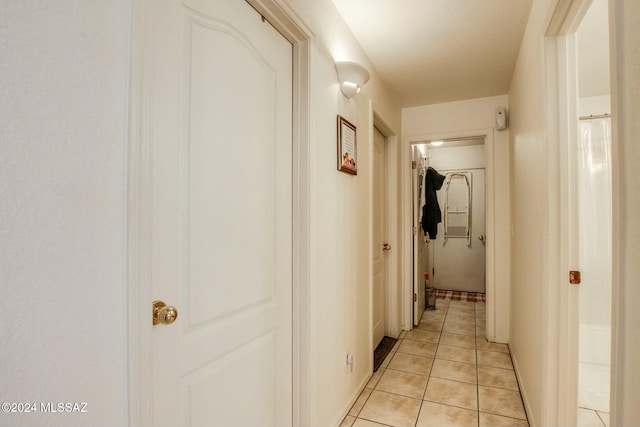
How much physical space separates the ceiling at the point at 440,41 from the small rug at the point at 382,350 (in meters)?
2.47

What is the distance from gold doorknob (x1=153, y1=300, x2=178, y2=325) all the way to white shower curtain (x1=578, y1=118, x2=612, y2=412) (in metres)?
3.33

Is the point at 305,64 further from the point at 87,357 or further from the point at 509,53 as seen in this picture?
the point at 509,53

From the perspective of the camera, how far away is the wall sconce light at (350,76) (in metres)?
1.88

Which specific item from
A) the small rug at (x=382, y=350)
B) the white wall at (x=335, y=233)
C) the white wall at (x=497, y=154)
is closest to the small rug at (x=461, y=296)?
the white wall at (x=497, y=154)

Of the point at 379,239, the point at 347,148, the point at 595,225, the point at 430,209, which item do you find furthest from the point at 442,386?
the point at 430,209

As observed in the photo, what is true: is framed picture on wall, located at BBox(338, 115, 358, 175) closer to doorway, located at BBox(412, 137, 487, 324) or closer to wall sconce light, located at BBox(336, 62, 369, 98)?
wall sconce light, located at BBox(336, 62, 369, 98)

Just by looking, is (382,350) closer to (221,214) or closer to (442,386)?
(442,386)

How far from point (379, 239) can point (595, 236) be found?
74.4 inches

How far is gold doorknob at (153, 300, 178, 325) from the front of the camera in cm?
85

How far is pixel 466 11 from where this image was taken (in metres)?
1.95

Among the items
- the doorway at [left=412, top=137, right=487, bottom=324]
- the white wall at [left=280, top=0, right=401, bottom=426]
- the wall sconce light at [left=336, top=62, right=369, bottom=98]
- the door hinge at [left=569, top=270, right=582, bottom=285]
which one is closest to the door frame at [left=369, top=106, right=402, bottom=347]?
the white wall at [left=280, top=0, right=401, bottom=426]

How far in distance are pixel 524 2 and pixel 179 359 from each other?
2454mm

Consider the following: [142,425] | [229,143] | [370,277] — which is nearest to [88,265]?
[142,425]

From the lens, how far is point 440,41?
2.28 m
